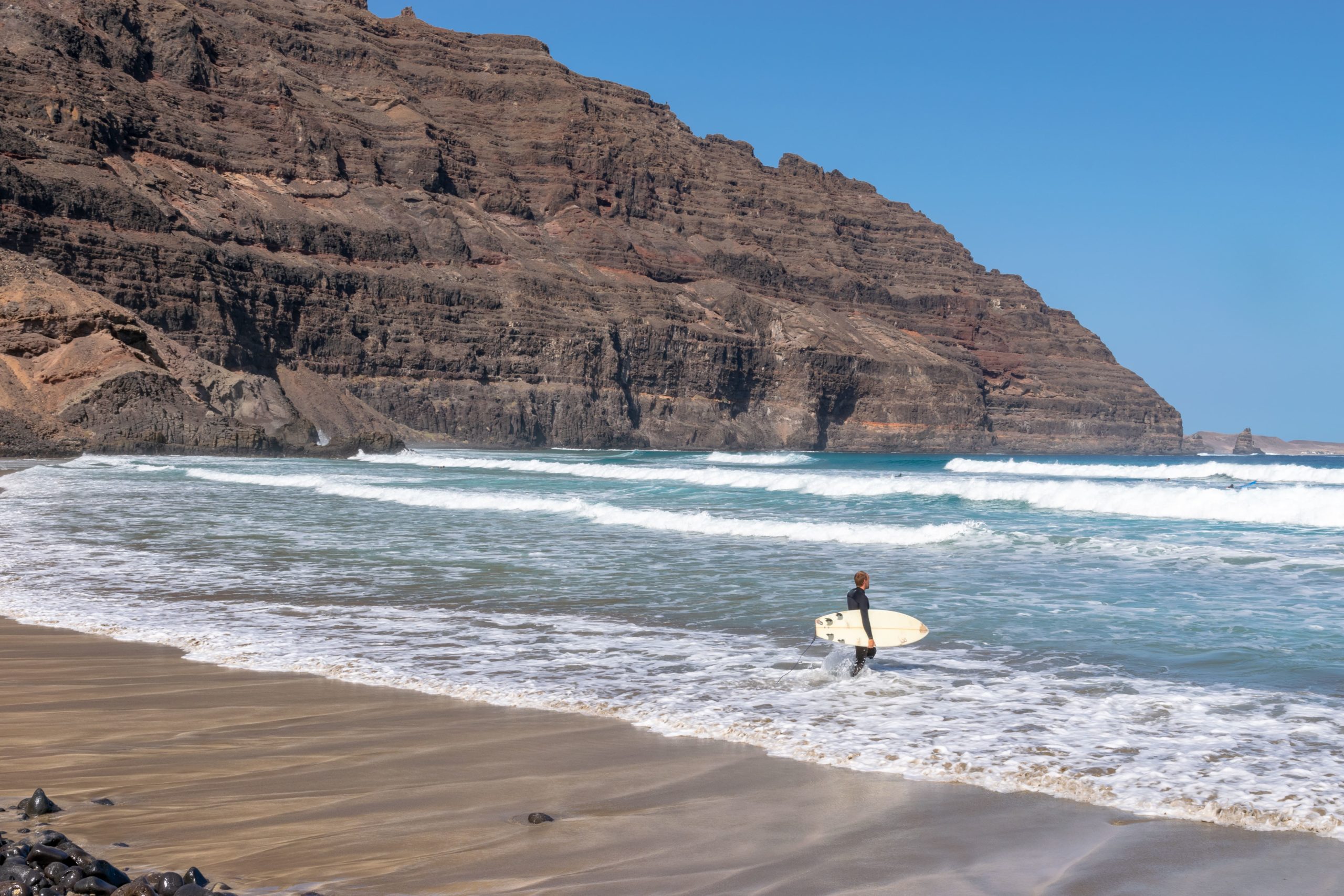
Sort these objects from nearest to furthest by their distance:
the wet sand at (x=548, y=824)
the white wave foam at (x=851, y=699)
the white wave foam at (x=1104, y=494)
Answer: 1. the wet sand at (x=548, y=824)
2. the white wave foam at (x=851, y=699)
3. the white wave foam at (x=1104, y=494)

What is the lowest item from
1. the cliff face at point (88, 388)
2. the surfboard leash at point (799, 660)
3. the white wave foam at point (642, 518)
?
the surfboard leash at point (799, 660)

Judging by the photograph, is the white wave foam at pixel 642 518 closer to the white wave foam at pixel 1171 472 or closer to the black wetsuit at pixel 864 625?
the black wetsuit at pixel 864 625

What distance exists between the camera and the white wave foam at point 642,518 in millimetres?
18406

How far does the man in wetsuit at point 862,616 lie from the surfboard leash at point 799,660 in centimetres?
48

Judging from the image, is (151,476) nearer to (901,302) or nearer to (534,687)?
(534,687)

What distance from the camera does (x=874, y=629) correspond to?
831cm

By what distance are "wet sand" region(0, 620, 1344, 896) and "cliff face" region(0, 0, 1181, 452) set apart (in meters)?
70.5

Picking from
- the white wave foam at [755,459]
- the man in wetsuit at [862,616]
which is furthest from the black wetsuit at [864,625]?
the white wave foam at [755,459]

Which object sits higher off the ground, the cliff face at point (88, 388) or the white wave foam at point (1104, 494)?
the cliff face at point (88, 388)

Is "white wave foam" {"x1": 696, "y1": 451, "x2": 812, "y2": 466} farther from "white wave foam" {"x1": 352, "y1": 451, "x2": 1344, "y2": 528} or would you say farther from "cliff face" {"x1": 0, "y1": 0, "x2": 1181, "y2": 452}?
"white wave foam" {"x1": 352, "y1": 451, "x2": 1344, "y2": 528}

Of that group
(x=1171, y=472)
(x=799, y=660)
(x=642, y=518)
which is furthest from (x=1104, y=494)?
(x=1171, y=472)

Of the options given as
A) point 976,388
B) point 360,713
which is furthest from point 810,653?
point 976,388

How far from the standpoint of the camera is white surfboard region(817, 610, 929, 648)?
8070 millimetres

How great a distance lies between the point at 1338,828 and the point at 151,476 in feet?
112
